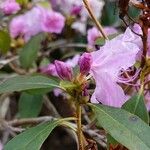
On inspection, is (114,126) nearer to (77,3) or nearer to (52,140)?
(77,3)

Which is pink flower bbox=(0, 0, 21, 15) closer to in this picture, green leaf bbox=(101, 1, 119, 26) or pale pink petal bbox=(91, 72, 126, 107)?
green leaf bbox=(101, 1, 119, 26)

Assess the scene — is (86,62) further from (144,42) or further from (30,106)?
(30,106)

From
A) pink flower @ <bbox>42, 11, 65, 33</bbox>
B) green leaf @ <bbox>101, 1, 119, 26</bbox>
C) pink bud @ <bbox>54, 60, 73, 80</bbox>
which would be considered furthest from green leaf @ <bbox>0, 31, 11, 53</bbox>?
pink bud @ <bbox>54, 60, 73, 80</bbox>

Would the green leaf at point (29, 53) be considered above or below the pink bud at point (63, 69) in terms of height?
below

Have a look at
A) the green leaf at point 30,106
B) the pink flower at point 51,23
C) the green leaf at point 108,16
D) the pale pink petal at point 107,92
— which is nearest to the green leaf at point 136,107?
the pale pink petal at point 107,92

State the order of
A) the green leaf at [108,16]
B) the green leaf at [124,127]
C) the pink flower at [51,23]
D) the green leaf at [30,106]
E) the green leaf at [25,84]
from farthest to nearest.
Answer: the green leaf at [108,16]
the pink flower at [51,23]
the green leaf at [30,106]
the green leaf at [25,84]
the green leaf at [124,127]

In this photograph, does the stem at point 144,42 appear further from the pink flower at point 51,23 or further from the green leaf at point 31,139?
the pink flower at point 51,23
